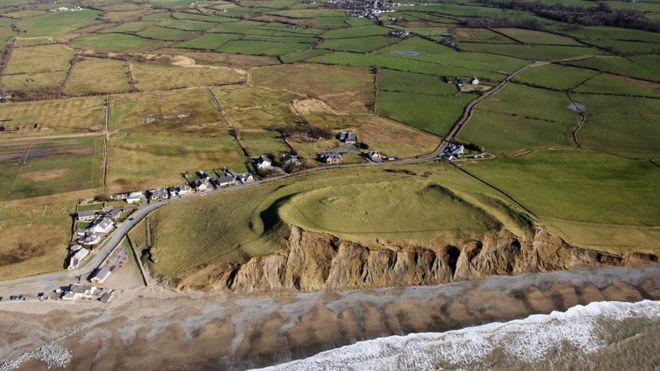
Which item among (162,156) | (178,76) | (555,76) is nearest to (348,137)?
(162,156)

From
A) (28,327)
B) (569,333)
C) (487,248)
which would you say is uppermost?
(487,248)

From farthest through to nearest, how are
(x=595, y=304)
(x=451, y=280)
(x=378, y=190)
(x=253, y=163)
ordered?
1. (x=253, y=163)
2. (x=378, y=190)
3. (x=451, y=280)
4. (x=595, y=304)

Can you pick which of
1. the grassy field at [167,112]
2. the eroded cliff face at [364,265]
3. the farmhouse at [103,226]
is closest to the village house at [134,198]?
the farmhouse at [103,226]

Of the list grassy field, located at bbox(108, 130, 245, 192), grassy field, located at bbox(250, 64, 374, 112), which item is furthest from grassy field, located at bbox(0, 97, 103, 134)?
grassy field, located at bbox(250, 64, 374, 112)

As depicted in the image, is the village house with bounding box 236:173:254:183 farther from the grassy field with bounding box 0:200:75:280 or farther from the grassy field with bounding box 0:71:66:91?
the grassy field with bounding box 0:71:66:91

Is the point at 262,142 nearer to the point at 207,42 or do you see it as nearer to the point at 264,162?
the point at 264,162

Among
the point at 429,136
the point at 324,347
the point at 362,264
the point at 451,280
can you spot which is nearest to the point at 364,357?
the point at 324,347

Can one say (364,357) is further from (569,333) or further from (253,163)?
(253,163)
